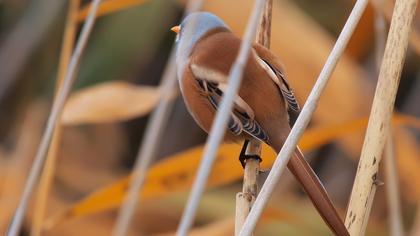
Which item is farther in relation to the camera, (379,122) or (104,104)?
(104,104)

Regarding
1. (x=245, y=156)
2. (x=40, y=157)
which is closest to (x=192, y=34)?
(x=245, y=156)

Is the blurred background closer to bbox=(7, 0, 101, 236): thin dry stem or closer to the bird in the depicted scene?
the bird

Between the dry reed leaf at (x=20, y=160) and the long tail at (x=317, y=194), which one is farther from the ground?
the long tail at (x=317, y=194)

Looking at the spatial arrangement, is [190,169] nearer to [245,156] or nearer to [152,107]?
[245,156]

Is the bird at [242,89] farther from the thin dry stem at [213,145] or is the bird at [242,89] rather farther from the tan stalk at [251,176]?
the thin dry stem at [213,145]

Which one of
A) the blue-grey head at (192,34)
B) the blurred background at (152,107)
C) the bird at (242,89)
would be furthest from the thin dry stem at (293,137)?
the blurred background at (152,107)

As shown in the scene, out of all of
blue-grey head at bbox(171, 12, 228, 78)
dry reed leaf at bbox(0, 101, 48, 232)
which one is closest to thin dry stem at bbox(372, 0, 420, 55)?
blue-grey head at bbox(171, 12, 228, 78)

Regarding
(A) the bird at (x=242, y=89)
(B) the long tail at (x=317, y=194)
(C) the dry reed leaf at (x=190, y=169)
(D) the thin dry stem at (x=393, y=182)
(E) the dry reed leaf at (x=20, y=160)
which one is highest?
(A) the bird at (x=242, y=89)

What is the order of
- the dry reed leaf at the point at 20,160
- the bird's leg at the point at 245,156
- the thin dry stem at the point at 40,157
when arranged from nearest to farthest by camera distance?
the thin dry stem at the point at 40,157
the bird's leg at the point at 245,156
the dry reed leaf at the point at 20,160
